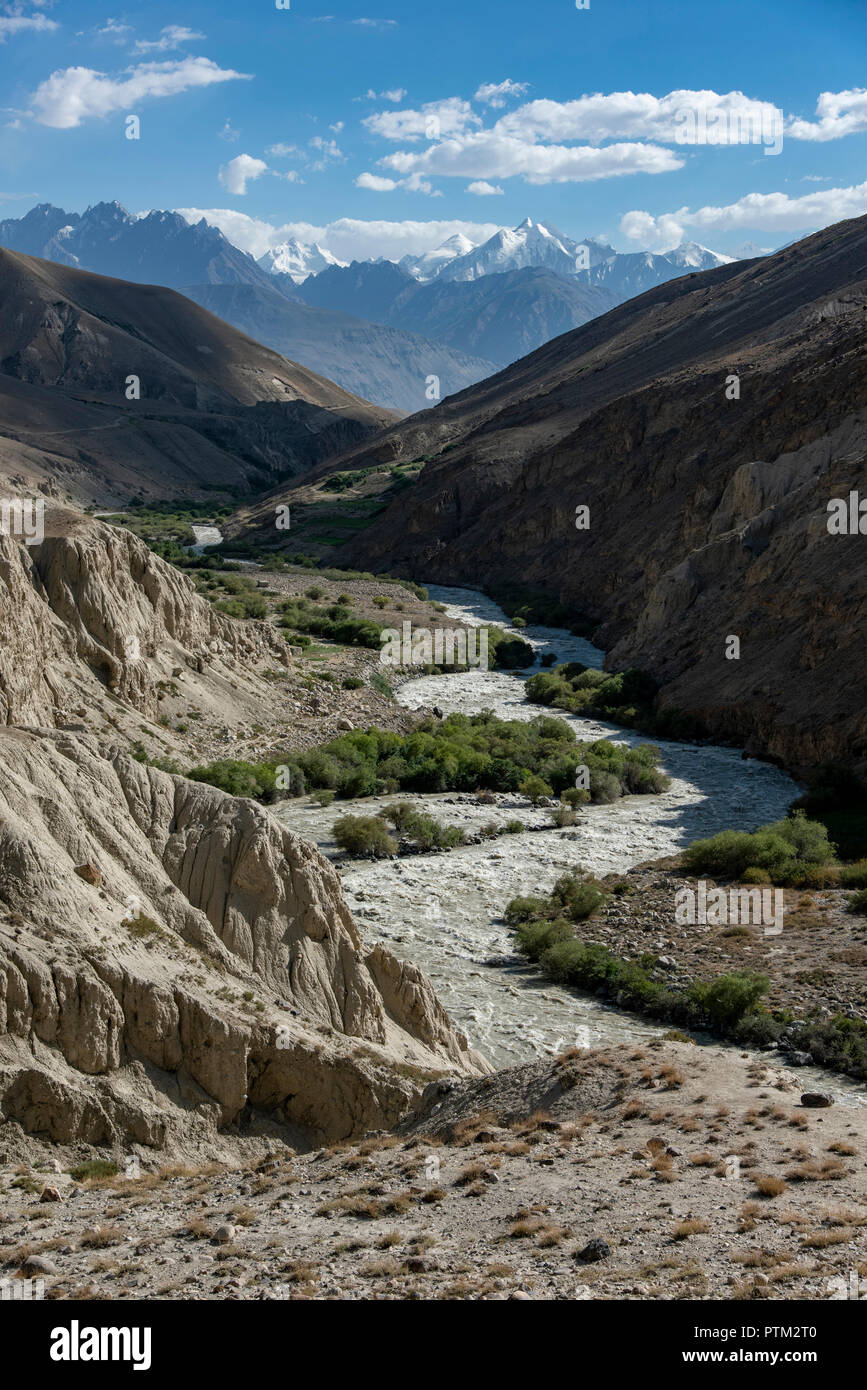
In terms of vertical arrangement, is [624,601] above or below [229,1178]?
above

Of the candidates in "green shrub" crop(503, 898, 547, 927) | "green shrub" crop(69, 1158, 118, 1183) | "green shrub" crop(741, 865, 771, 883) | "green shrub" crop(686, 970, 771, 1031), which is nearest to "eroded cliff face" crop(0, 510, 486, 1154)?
"green shrub" crop(69, 1158, 118, 1183)

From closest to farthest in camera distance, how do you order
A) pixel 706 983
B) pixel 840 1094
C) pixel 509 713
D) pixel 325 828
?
pixel 840 1094 < pixel 706 983 < pixel 325 828 < pixel 509 713

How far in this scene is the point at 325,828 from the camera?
1097 inches

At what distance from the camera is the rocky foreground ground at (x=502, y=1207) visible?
841 cm

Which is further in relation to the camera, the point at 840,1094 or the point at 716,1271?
the point at 840,1094

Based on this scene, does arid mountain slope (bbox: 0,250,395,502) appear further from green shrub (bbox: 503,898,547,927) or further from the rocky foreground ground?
the rocky foreground ground

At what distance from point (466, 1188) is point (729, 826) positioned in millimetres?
19298

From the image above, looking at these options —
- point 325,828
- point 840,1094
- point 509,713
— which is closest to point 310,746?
point 325,828

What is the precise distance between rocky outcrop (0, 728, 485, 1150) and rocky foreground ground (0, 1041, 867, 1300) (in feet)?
1.72

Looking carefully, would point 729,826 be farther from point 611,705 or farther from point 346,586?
point 346,586

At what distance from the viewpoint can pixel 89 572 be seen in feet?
A: 95.9

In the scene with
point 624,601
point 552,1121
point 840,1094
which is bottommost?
point 840,1094

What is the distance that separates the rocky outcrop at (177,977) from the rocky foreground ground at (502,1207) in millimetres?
525
